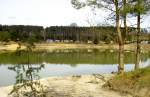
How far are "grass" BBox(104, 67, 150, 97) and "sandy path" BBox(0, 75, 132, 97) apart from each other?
1.63 ft

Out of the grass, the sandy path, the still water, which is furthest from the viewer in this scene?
the sandy path

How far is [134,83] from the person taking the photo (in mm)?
16609

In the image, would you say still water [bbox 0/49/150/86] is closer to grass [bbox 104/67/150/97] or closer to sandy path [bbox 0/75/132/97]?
sandy path [bbox 0/75/132/97]

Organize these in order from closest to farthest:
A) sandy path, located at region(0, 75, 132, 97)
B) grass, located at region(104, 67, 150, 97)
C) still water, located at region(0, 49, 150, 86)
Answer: still water, located at region(0, 49, 150, 86) < grass, located at region(104, 67, 150, 97) < sandy path, located at region(0, 75, 132, 97)

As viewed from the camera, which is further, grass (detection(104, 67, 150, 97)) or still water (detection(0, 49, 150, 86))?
grass (detection(104, 67, 150, 97))

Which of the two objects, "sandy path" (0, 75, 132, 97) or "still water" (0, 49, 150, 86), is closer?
"still water" (0, 49, 150, 86)

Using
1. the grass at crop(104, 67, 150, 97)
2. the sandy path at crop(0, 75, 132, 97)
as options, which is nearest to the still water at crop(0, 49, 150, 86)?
the sandy path at crop(0, 75, 132, 97)

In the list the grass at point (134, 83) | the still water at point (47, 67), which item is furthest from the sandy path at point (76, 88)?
the still water at point (47, 67)

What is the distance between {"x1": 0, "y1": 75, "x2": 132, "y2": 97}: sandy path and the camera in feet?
53.3

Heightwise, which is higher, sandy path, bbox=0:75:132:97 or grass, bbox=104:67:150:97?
grass, bbox=104:67:150:97

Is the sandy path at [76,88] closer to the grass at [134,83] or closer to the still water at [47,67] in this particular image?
the grass at [134,83]

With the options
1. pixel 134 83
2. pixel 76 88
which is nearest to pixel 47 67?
pixel 76 88

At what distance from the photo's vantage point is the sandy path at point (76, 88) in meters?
16.2

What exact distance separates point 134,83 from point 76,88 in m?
2.80
